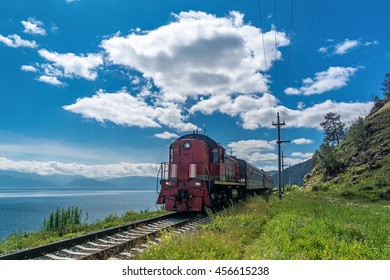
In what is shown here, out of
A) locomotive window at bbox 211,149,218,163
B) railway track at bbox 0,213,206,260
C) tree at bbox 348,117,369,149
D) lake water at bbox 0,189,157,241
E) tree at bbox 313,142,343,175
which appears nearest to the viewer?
railway track at bbox 0,213,206,260

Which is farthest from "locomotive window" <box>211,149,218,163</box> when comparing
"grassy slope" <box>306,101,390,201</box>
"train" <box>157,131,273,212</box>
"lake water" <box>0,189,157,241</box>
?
"grassy slope" <box>306,101,390,201</box>

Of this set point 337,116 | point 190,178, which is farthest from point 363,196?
point 337,116

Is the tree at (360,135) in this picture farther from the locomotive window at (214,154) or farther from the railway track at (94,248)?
the railway track at (94,248)

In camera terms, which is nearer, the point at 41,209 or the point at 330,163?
the point at 41,209

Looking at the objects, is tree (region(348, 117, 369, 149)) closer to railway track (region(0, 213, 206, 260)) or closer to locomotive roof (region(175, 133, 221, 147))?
locomotive roof (region(175, 133, 221, 147))

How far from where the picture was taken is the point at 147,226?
12.8 meters

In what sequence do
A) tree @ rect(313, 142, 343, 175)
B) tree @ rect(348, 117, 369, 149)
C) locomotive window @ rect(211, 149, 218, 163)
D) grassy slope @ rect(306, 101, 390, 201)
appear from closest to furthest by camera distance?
1. locomotive window @ rect(211, 149, 218, 163)
2. grassy slope @ rect(306, 101, 390, 201)
3. tree @ rect(348, 117, 369, 149)
4. tree @ rect(313, 142, 343, 175)

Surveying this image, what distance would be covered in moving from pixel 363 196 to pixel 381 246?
33245mm

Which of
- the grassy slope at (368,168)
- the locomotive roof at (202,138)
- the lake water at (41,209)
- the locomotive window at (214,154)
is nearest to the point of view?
the locomotive roof at (202,138)

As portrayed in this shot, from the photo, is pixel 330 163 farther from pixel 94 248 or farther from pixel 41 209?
pixel 94 248

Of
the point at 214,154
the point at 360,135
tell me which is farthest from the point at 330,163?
the point at 214,154

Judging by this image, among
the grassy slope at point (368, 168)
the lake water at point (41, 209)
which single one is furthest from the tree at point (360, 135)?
the lake water at point (41, 209)

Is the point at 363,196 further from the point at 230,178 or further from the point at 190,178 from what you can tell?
the point at 190,178
